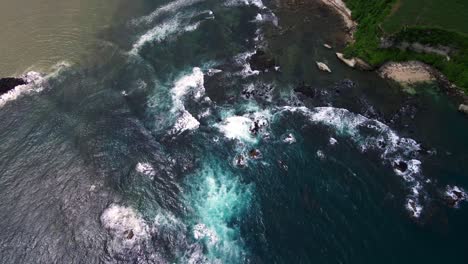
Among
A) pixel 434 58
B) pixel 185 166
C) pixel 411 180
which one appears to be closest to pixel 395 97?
pixel 434 58

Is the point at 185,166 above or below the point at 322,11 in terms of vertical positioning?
below

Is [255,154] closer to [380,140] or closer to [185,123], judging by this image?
[185,123]

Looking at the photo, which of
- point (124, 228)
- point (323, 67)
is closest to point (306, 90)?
point (323, 67)

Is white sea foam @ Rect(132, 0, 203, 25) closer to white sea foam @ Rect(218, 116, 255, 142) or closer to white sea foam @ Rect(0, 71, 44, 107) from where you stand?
white sea foam @ Rect(0, 71, 44, 107)

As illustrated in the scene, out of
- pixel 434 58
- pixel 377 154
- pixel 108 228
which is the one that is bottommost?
pixel 108 228

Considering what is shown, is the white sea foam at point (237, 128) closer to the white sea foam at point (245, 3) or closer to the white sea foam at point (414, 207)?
the white sea foam at point (414, 207)

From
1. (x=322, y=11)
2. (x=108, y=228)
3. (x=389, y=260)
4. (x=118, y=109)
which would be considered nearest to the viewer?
(x=389, y=260)

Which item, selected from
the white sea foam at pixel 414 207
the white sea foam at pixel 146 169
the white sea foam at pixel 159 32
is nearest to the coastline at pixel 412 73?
the white sea foam at pixel 414 207

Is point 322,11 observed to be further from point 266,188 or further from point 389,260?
point 389,260
